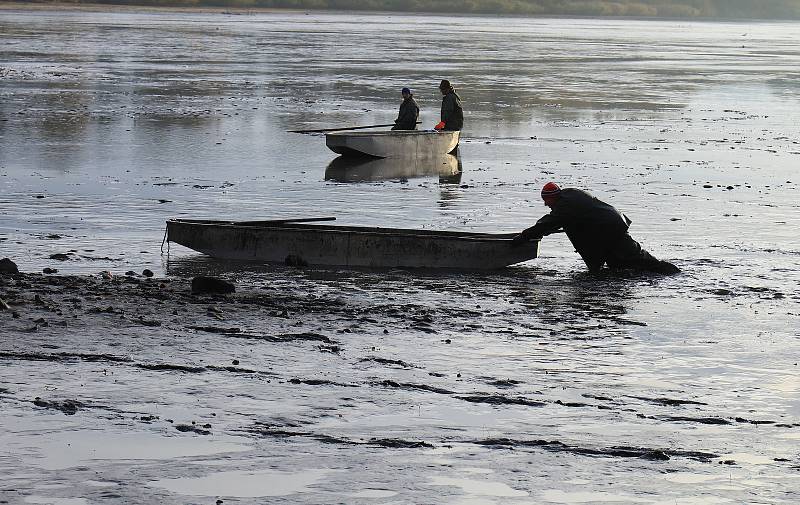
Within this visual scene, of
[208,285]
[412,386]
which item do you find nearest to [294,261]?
[208,285]

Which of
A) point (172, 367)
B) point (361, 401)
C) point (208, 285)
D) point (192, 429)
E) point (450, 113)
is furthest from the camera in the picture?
point (450, 113)

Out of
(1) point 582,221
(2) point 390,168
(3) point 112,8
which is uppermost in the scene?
(3) point 112,8

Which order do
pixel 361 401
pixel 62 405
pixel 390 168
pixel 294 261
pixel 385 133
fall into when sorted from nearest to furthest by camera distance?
pixel 62 405
pixel 361 401
pixel 294 261
pixel 390 168
pixel 385 133

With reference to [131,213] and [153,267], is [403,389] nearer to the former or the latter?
[153,267]

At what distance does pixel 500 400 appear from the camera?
8.95m

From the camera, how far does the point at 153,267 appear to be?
13320 mm

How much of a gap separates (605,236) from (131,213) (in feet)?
20.2

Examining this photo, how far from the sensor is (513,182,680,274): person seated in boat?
13070 millimetres

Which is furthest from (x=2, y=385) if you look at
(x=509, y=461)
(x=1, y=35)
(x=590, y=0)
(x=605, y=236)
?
(x=590, y=0)

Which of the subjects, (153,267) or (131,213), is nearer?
(153,267)

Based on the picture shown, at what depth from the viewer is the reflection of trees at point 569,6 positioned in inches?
6836

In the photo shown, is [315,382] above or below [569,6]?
below

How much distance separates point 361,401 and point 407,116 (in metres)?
14.5

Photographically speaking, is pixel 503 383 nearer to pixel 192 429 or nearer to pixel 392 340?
pixel 392 340
